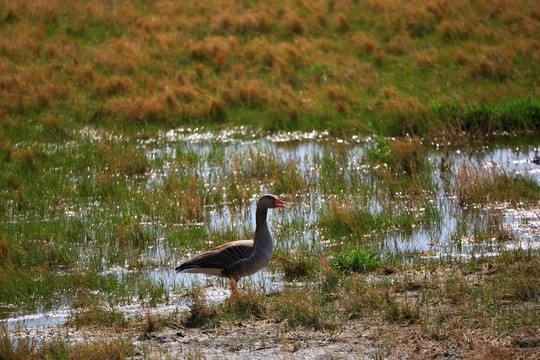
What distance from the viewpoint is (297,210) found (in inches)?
459

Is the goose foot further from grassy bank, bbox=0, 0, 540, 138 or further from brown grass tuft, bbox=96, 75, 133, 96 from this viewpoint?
brown grass tuft, bbox=96, 75, 133, 96

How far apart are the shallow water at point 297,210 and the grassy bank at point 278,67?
3.10 ft

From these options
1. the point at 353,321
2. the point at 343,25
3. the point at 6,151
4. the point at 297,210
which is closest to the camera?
the point at 353,321

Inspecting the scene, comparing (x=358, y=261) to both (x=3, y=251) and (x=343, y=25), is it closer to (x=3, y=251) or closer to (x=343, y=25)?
(x=3, y=251)

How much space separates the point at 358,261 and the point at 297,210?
3.00 metres

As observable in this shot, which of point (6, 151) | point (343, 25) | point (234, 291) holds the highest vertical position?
point (343, 25)

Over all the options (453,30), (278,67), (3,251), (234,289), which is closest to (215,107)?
(278,67)

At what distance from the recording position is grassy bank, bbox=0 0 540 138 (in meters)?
16.4

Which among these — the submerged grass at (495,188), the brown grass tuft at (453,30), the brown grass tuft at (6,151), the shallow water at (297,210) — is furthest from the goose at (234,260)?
the brown grass tuft at (453,30)

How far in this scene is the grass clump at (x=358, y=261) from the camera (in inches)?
345

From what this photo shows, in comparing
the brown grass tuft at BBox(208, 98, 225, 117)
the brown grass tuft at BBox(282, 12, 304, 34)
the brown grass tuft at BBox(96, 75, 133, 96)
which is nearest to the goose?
the brown grass tuft at BBox(208, 98, 225, 117)

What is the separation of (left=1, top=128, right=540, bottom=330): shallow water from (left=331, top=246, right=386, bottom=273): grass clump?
73 centimetres

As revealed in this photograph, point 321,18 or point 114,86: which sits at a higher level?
point 321,18

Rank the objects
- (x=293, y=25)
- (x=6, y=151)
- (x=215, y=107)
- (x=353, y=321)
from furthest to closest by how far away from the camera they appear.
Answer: (x=293, y=25)
(x=215, y=107)
(x=6, y=151)
(x=353, y=321)
